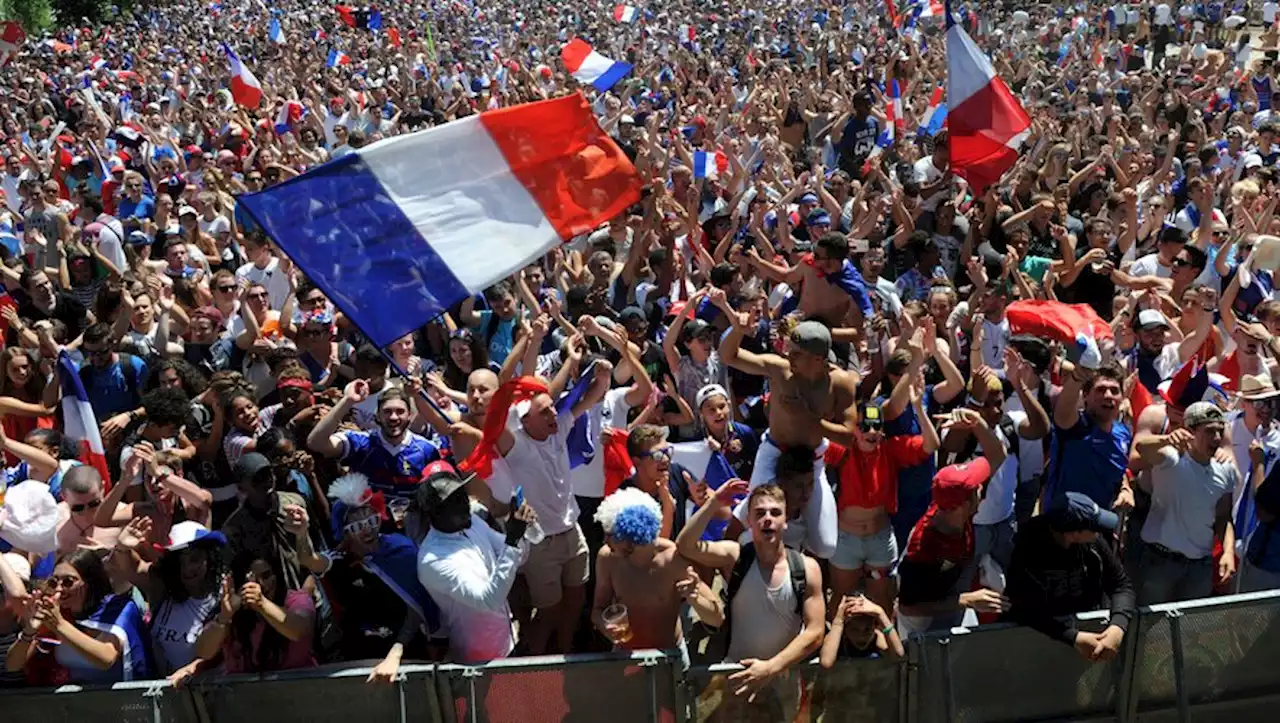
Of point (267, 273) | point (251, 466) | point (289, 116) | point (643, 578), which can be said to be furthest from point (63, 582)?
point (289, 116)

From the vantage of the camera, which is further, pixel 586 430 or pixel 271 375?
pixel 271 375

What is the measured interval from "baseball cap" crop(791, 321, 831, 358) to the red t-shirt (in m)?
0.60

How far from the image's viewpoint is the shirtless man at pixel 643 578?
15.0 feet

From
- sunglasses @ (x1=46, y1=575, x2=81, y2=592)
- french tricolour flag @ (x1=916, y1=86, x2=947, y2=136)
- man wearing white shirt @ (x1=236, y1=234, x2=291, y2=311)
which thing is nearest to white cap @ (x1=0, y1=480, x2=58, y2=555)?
sunglasses @ (x1=46, y1=575, x2=81, y2=592)

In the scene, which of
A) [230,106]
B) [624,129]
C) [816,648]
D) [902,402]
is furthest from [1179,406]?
[230,106]

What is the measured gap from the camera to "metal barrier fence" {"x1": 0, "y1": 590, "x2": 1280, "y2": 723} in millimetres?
4363

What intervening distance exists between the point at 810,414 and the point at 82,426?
3.45m

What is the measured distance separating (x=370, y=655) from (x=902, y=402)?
8.59 ft

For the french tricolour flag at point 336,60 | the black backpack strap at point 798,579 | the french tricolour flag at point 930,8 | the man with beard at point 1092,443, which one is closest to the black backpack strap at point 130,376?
the black backpack strap at point 798,579

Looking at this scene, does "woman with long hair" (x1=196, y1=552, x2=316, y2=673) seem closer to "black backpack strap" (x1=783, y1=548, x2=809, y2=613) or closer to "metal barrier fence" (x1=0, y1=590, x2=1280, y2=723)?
"metal barrier fence" (x1=0, y1=590, x2=1280, y2=723)

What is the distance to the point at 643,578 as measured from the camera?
4.66 m

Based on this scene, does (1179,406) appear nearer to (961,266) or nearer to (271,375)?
(961,266)

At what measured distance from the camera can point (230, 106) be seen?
18.0 m

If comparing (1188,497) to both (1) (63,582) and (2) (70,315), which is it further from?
(2) (70,315)
